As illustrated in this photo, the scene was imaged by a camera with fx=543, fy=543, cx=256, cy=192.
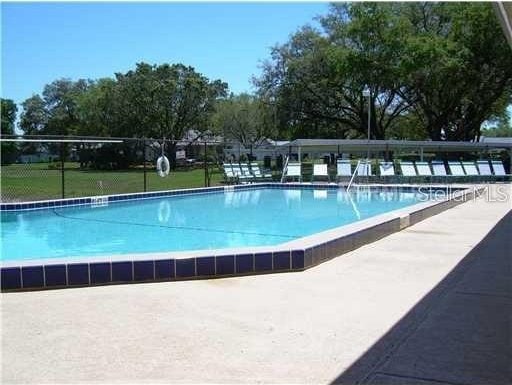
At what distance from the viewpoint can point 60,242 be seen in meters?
8.65

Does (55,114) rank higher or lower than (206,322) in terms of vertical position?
higher

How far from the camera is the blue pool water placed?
8258mm

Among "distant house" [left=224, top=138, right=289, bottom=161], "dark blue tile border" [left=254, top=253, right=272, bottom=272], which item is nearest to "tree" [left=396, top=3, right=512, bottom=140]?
"distant house" [left=224, top=138, right=289, bottom=161]

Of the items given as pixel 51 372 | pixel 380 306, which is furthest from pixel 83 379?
pixel 380 306

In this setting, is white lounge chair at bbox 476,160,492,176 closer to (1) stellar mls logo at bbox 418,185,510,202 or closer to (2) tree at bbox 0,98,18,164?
(1) stellar mls logo at bbox 418,185,510,202

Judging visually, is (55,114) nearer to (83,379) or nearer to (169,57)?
(169,57)

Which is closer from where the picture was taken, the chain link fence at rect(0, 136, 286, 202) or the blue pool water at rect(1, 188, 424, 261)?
the blue pool water at rect(1, 188, 424, 261)

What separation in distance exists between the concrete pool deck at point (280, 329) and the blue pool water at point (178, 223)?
321cm

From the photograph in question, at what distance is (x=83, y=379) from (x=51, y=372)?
22 centimetres

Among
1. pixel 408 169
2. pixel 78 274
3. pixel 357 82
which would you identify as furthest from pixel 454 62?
pixel 78 274

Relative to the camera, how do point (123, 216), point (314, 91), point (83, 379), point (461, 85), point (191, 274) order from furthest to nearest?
point (314, 91) < point (461, 85) < point (123, 216) < point (191, 274) < point (83, 379)

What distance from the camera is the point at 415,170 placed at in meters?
19.2

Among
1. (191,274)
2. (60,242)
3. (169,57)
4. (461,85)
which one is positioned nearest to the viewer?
(191,274)

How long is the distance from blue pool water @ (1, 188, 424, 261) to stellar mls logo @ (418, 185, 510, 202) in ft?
1.42
